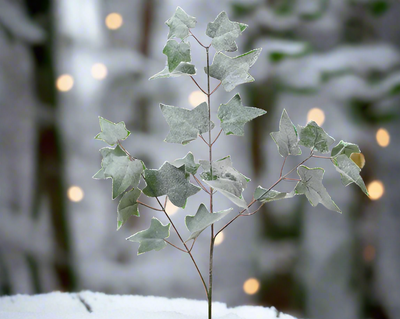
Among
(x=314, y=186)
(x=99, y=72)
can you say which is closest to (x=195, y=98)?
(x=99, y=72)

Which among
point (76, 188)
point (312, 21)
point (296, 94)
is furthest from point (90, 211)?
point (312, 21)

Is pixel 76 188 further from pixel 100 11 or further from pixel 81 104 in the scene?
pixel 100 11

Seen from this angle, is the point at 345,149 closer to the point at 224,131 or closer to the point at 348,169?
the point at 348,169

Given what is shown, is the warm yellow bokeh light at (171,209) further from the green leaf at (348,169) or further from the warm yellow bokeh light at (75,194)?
the green leaf at (348,169)

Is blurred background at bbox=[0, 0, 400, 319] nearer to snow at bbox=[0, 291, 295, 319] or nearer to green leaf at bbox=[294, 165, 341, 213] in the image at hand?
snow at bbox=[0, 291, 295, 319]

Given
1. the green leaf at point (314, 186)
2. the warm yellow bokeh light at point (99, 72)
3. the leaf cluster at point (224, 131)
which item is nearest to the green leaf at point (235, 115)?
the leaf cluster at point (224, 131)

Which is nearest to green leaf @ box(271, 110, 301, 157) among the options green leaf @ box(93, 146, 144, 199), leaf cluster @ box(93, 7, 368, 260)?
leaf cluster @ box(93, 7, 368, 260)
